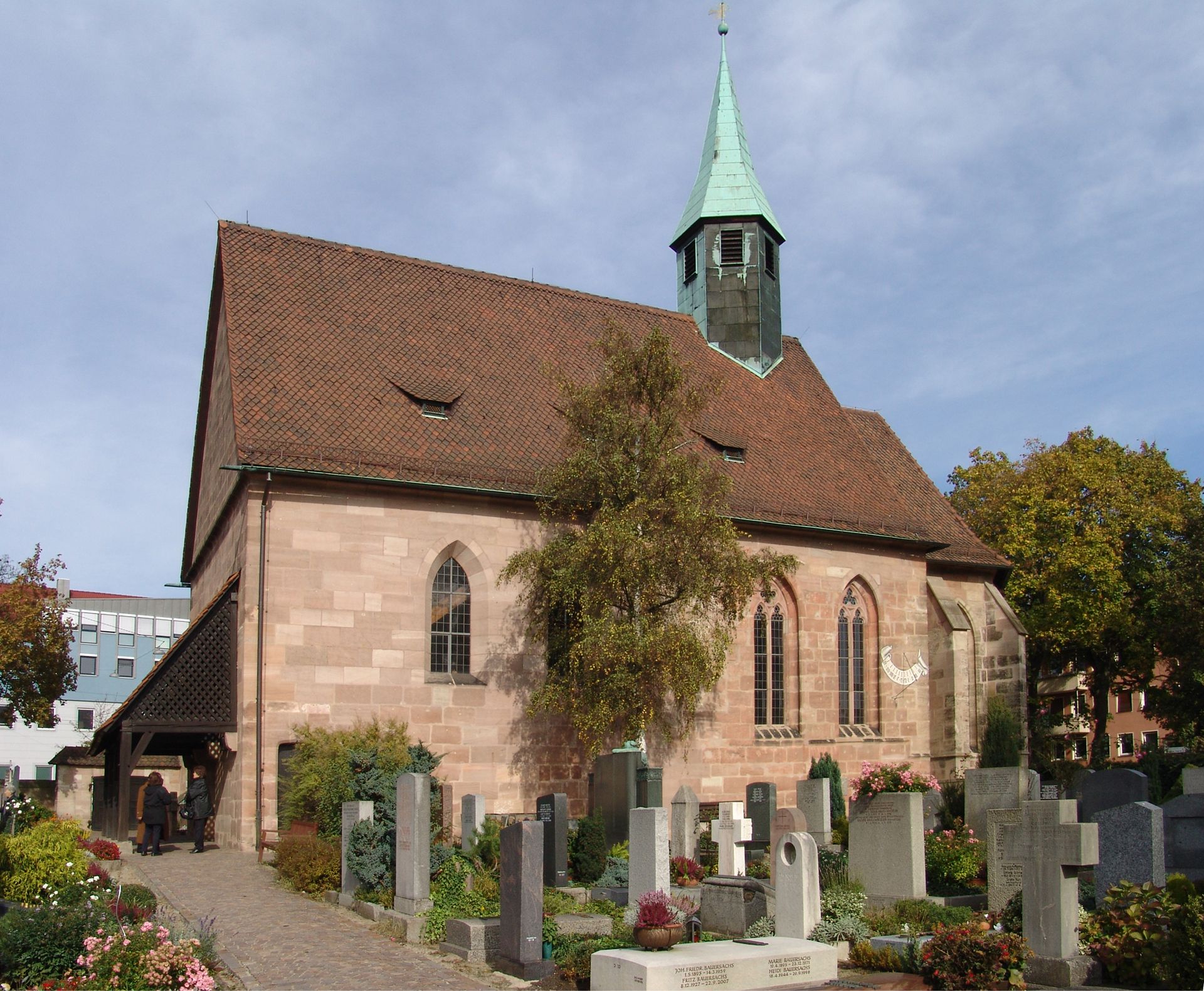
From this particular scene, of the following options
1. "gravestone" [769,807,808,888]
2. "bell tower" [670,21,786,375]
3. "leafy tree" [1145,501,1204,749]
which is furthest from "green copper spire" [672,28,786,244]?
"gravestone" [769,807,808,888]

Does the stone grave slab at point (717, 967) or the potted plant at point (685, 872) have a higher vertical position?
the stone grave slab at point (717, 967)

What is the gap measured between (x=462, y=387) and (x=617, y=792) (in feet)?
31.0

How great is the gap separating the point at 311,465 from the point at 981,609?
54.3 ft

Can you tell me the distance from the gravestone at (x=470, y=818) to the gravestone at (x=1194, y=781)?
967 cm

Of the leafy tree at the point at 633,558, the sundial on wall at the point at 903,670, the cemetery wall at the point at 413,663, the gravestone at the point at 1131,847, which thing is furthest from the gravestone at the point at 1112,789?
the sundial on wall at the point at 903,670

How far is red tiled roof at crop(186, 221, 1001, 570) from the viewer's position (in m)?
21.5

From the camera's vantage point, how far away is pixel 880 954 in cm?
1134

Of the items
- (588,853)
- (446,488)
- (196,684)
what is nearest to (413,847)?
(588,853)

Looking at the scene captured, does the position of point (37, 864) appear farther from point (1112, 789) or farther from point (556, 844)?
point (1112, 789)

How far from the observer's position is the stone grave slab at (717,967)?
31.2 ft

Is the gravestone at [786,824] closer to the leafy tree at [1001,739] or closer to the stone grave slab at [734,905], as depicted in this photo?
the stone grave slab at [734,905]

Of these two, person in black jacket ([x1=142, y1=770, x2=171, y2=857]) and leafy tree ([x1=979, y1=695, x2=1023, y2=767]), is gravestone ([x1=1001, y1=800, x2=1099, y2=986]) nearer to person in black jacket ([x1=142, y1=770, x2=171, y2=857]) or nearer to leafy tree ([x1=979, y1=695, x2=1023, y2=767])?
person in black jacket ([x1=142, y1=770, x2=171, y2=857])

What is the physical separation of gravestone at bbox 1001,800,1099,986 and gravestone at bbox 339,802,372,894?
752 centimetres

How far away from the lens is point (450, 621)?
21.6m
